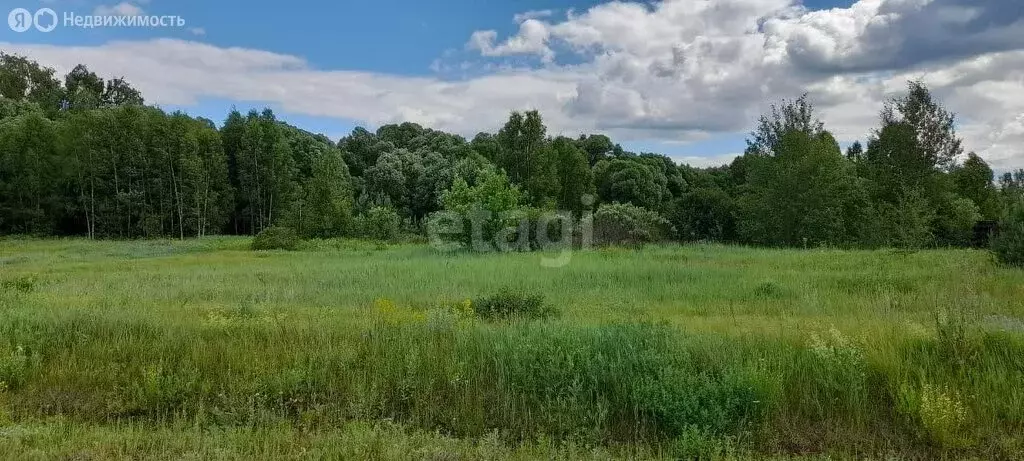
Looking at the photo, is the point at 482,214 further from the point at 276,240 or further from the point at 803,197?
the point at 803,197

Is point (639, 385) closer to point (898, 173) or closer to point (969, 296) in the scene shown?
point (969, 296)

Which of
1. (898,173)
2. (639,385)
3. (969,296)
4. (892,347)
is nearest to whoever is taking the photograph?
(639,385)

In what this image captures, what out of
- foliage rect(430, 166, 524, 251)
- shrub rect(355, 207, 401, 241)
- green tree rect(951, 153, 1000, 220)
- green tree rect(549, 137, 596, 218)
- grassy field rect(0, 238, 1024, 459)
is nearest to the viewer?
grassy field rect(0, 238, 1024, 459)

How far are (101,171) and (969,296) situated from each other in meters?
63.2

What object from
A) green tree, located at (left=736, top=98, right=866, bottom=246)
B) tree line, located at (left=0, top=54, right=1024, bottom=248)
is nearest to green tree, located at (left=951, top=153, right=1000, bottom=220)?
tree line, located at (left=0, top=54, right=1024, bottom=248)

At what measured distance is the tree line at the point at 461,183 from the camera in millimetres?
41969

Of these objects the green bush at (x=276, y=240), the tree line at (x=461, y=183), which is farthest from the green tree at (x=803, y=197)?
the green bush at (x=276, y=240)

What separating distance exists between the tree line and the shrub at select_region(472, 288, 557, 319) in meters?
21.9

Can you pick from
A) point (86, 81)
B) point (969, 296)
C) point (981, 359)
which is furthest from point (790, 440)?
point (86, 81)

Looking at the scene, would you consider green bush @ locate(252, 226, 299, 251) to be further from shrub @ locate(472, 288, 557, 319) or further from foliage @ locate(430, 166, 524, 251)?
shrub @ locate(472, 288, 557, 319)

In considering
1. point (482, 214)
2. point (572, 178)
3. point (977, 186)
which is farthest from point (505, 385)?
point (977, 186)

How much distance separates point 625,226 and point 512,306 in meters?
27.2

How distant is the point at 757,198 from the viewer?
46.3 m

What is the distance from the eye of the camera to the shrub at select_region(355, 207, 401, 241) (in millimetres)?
49406
